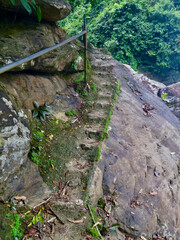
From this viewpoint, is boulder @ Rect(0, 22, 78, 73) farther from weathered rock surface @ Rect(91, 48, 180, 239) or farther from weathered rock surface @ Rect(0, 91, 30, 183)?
weathered rock surface @ Rect(91, 48, 180, 239)

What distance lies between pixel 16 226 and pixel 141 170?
2.30m

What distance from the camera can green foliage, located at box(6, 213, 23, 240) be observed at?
1785 millimetres

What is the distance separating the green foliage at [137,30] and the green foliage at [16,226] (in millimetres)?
9894

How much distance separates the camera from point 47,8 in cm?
309

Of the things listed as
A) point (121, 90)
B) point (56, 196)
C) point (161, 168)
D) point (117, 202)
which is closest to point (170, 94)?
point (121, 90)

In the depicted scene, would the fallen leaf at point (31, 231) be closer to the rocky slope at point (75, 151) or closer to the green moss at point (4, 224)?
the rocky slope at point (75, 151)

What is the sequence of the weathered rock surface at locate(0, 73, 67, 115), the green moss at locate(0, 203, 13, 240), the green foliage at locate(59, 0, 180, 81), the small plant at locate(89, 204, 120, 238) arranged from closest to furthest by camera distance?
the green moss at locate(0, 203, 13, 240)
the small plant at locate(89, 204, 120, 238)
the weathered rock surface at locate(0, 73, 67, 115)
the green foliage at locate(59, 0, 180, 81)

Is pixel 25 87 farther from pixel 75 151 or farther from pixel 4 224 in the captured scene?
pixel 4 224

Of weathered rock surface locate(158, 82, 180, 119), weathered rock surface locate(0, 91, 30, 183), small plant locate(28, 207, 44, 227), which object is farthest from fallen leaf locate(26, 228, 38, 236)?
weathered rock surface locate(158, 82, 180, 119)

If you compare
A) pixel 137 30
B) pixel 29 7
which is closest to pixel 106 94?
pixel 29 7

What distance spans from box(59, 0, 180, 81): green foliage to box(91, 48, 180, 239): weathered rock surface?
21.3 ft

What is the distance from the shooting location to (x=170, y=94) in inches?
332

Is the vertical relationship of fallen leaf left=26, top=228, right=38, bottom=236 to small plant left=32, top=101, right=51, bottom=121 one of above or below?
below

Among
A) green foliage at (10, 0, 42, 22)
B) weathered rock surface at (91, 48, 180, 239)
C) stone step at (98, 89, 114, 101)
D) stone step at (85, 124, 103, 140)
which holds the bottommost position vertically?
weathered rock surface at (91, 48, 180, 239)
